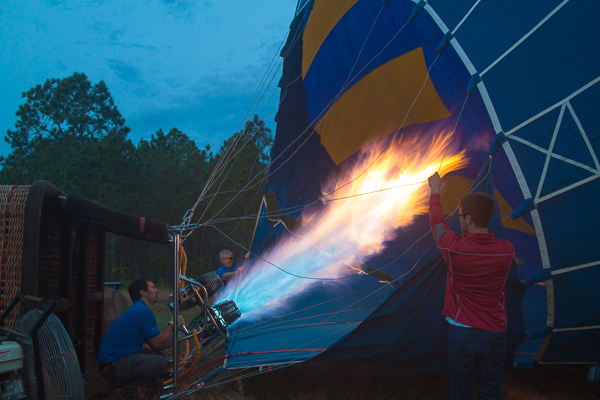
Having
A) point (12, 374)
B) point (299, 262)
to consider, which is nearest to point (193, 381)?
point (12, 374)

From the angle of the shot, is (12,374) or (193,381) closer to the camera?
(12,374)

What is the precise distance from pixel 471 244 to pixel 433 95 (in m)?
3.29

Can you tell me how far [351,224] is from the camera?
5.51 meters

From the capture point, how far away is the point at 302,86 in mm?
5852

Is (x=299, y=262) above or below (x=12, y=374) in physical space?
above

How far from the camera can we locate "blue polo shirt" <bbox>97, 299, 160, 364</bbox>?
3.20 meters

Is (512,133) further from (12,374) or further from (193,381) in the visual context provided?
(12,374)

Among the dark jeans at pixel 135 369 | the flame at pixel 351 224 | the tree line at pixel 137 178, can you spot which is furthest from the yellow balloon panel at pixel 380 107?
the tree line at pixel 137 178

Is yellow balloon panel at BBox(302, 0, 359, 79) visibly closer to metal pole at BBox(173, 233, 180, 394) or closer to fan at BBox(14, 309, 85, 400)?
metal pole at BBox(173, 233, 180, 394)

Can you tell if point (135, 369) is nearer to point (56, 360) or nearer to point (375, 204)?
point (56, 360)

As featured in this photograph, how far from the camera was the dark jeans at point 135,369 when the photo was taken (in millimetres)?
3139

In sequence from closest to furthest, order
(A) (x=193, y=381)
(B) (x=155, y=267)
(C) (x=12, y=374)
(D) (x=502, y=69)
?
(C) (x=12, y=374)
(D) (x=502, y=69)
(A) (x=193, y=381)
(B) (x=155, y=267)

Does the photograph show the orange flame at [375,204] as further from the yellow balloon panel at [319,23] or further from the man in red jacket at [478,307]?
the man in red jacket at [478,307]

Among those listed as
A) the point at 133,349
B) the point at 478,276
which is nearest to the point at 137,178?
the point at 133,349
